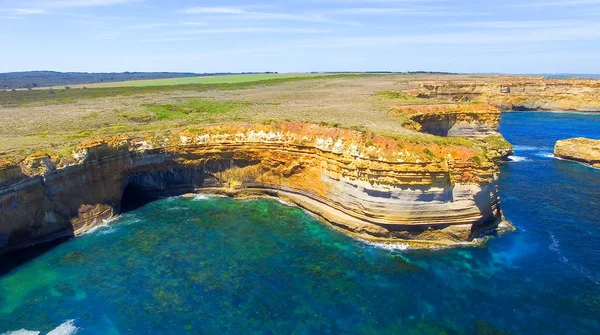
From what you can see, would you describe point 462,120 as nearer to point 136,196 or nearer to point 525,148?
point 525,148

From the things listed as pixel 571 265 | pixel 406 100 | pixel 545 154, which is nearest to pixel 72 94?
pixel 406 100

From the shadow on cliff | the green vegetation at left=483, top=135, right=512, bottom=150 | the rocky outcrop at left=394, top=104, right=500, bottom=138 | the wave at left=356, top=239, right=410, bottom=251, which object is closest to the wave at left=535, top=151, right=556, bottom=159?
the green vegetation at left=483, top=135, right=512, bottom=150

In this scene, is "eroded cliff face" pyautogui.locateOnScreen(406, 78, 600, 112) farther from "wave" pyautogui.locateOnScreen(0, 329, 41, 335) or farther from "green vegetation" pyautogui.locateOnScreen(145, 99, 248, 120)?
"wave" pyautogui.locateOnScreen(0, 329, 41, 335)

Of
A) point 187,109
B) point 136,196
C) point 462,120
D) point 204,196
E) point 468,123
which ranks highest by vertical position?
point 187,109

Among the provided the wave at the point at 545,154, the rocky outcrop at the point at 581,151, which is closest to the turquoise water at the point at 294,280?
the rocky outcrop at the point at 581,151

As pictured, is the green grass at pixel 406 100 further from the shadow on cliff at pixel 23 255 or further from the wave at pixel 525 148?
the shadow on cliff at pixel 23 255

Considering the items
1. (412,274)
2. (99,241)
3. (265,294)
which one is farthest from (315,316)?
(99,241)
